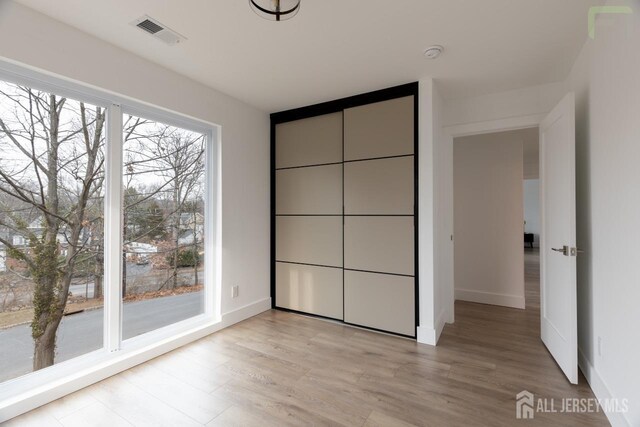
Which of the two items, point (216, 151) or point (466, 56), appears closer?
point (466, 56)

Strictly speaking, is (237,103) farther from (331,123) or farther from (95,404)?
(95,404)

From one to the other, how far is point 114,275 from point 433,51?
316 centimetres

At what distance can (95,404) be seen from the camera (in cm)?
196

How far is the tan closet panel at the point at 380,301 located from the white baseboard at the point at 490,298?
178 centimetres

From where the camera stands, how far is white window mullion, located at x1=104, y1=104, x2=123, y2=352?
240cm

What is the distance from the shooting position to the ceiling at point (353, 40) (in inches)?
74.3

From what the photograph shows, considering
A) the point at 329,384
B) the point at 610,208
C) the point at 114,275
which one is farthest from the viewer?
the point at 114,275

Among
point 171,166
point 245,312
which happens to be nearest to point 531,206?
point 245,312

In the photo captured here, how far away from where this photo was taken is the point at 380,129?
10.3ft

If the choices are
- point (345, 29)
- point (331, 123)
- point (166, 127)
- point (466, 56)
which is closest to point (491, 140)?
point (466, 56)

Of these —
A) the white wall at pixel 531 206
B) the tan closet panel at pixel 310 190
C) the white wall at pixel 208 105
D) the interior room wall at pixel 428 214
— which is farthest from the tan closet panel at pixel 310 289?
the white wall at pixel 531 206

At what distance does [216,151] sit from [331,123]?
136 cm

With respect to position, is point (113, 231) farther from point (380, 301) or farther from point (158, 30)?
point (380, 301)

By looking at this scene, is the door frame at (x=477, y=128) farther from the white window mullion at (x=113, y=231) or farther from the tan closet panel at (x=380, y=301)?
the white window mullion at (x=113, y=231)
